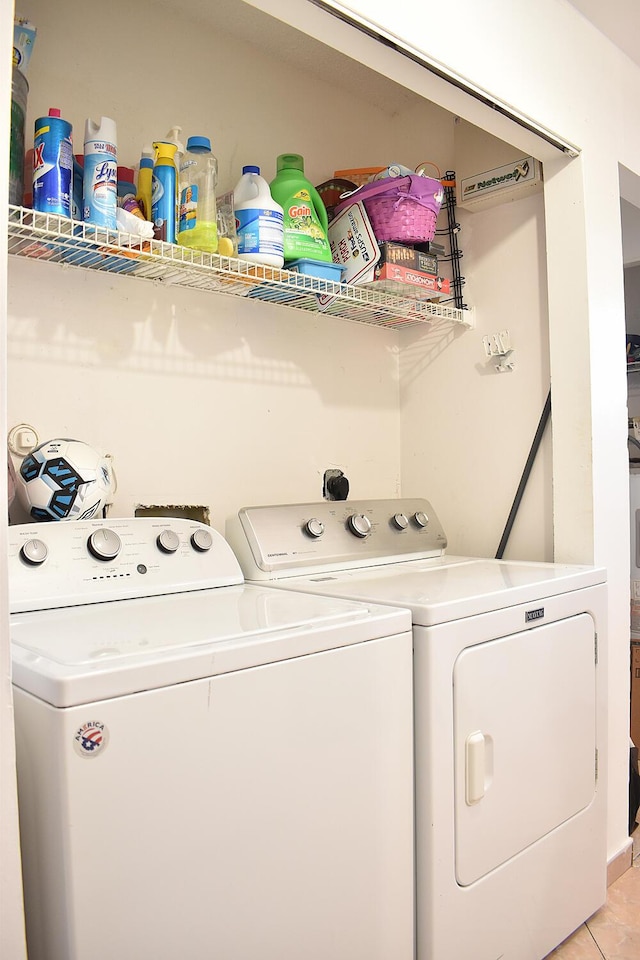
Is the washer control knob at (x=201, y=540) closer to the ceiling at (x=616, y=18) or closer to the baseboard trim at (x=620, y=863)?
the baseboard trim at (x=620, y=863)

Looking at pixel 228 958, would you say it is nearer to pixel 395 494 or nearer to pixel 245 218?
pixel 245 218

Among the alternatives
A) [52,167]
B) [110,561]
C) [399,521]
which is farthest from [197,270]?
[399,521]

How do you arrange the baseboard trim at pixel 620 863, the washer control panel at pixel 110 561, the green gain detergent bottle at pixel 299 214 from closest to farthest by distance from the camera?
the washer control panel at pixel 110 561, the green gain detergent bottle at pixel 299 214, the baseboard trim at pixel 620 863

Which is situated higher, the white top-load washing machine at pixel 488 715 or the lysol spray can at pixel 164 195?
the lysol spray can at pixel 164 195

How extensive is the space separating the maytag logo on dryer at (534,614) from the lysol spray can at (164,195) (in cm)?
123

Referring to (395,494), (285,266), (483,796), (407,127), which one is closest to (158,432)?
(285,266)

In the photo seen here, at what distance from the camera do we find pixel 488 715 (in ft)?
5.28

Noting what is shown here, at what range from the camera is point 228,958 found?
113cm

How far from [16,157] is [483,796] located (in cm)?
170

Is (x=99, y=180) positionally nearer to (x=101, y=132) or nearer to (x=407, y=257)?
(x=101, y=132)

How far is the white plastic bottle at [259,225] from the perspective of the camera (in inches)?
74.0

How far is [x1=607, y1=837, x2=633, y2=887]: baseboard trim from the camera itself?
224 centimetres

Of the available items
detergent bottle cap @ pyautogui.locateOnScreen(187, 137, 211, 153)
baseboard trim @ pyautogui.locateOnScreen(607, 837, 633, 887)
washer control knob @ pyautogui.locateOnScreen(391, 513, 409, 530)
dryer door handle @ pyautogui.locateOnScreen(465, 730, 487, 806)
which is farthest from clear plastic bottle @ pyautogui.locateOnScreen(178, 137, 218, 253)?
baseboard trim @ pyautogui.locateOnScreen(607, 837, 633, 887)

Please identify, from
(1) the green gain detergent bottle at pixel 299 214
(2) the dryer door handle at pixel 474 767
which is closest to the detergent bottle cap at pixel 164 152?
(1) the green gain detergent bottle at pixel 299 214
